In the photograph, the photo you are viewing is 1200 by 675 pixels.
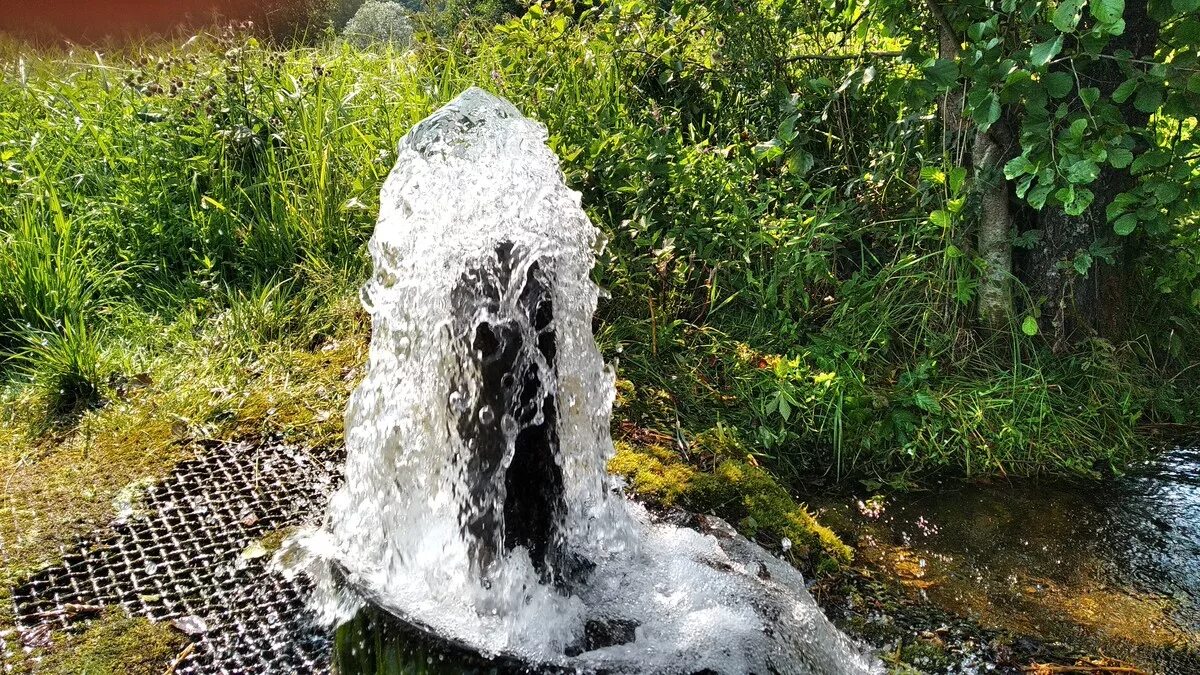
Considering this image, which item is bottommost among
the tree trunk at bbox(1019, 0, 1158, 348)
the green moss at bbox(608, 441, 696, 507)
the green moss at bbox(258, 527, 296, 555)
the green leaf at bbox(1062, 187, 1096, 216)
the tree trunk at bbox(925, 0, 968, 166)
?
the green moss at bbox(258, 527, 296, 555)

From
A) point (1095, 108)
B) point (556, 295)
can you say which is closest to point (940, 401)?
point (1095, 108)

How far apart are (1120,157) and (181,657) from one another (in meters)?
3.24

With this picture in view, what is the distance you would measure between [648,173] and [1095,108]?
1.71 m

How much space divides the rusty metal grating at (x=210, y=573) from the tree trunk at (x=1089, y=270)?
296cm

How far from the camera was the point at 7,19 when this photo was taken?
326 cm

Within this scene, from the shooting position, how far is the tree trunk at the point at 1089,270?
3393 mm

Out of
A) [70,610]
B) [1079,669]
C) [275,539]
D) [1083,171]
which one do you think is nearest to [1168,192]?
[1083,171]

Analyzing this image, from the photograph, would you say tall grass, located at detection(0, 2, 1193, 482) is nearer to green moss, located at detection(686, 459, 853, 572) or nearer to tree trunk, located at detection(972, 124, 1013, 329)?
tree trunk, located at detection(972, 124, 1013, 329)

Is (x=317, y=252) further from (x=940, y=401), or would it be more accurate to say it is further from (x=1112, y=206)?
(x=1112, y=206)

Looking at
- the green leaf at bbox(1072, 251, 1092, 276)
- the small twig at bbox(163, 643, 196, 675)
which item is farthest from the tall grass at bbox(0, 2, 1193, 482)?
the small twig at bbox(163, 643, 196, 675)

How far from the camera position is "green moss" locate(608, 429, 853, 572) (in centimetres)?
258

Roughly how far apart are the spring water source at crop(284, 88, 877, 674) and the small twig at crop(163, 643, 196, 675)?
0.99ft

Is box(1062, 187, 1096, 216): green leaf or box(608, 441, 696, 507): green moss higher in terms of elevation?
box(1062, 187, 1096, 216): green leaf

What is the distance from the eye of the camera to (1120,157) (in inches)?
114
